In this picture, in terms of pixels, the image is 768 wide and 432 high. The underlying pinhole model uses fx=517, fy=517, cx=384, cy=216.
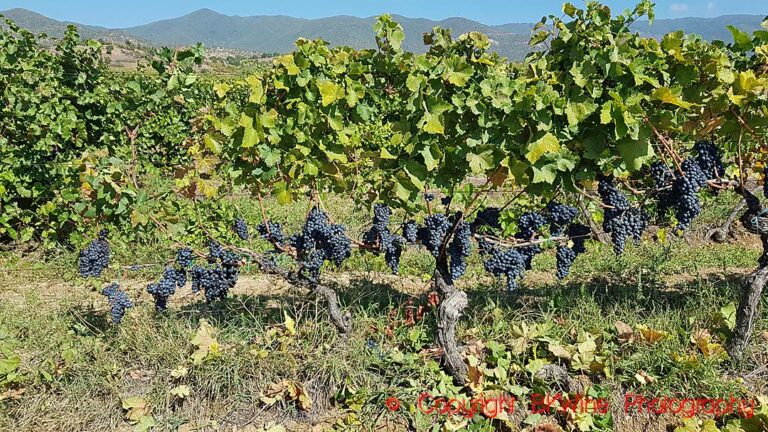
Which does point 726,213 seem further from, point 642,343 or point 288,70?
point 288,70

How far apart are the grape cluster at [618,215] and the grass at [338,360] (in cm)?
64

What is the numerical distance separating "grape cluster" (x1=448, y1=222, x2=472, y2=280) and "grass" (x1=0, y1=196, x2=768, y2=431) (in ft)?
1.65

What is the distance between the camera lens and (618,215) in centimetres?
328

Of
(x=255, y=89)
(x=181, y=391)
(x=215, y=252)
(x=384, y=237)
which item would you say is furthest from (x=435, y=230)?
(x=181, y=391)

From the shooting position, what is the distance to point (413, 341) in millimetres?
3381

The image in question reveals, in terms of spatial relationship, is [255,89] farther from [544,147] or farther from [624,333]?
[624,333]

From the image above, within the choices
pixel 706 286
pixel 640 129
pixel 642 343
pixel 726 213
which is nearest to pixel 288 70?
pixel 640 129

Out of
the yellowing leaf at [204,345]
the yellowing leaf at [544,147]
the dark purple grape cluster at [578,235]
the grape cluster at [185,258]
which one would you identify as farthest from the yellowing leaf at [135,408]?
the dark purple grape cluster at [578,235]

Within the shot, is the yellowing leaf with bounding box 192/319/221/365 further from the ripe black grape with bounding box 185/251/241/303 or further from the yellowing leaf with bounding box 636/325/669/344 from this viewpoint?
the yellowing leaf with bounding box 636/325/669/344

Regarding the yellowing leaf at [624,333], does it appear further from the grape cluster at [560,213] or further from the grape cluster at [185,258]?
the grape cluster at [185,258]

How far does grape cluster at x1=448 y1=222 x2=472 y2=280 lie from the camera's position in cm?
324

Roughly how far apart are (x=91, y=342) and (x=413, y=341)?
2168 millimetres

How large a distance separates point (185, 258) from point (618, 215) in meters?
2.83

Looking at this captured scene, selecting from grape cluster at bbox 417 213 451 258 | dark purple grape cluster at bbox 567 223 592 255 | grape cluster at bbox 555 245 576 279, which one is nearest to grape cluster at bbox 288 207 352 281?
grape cluster at bbox 417 213 451 258
